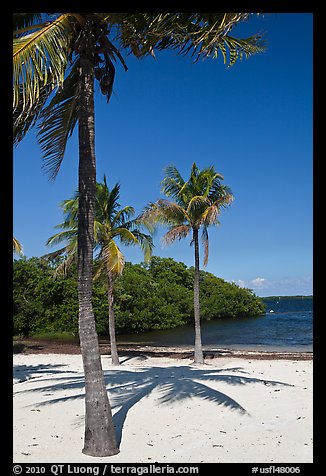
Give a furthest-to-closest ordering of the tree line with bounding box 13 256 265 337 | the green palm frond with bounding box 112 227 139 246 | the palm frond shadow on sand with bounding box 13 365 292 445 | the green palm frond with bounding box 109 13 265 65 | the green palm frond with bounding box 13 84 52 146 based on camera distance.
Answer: the tree line with bounding box 13 256 265 337
the green palm frond with bounding box 112 227 139 246
the palm frond shadow on sand with bounding box 13 365 292 445
the green palm frond with bounding box 13 84 52 146
the green palm frond with bounding box 109 13 265 65

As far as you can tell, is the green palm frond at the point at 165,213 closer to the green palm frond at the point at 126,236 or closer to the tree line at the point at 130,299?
the green palm frond at the point at 126,236

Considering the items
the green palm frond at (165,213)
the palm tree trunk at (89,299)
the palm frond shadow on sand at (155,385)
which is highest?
the green palm frond at (165,213)

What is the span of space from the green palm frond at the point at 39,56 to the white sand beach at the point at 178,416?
491cm

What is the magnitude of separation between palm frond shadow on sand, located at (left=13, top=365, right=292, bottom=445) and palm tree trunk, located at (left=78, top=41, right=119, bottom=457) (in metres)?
0.97

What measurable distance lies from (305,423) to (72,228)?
11.5 m

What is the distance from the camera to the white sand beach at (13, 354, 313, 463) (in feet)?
21.9

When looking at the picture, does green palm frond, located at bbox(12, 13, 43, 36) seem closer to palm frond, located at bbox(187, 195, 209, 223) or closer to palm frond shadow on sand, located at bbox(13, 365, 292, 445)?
palm frond shadow on sand, located at bbox(13, 365, 292, 445)

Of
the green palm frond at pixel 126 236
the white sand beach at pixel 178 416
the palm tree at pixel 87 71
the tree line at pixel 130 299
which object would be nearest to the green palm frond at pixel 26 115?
the palm tree at pixel 87 71

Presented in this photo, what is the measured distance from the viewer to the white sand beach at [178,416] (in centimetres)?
667

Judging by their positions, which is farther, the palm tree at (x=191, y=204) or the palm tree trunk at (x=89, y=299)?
the palm tree at (x=191, y=204)

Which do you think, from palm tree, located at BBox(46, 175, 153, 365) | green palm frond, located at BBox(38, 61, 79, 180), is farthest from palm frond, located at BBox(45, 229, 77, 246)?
green palm frond, located at BBox(38, 61, 79, 180)

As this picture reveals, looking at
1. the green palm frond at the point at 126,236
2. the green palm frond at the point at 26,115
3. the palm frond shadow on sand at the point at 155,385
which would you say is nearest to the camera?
the green palm frond at the point at 26,115

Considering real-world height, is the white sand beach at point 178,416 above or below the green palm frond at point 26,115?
below
